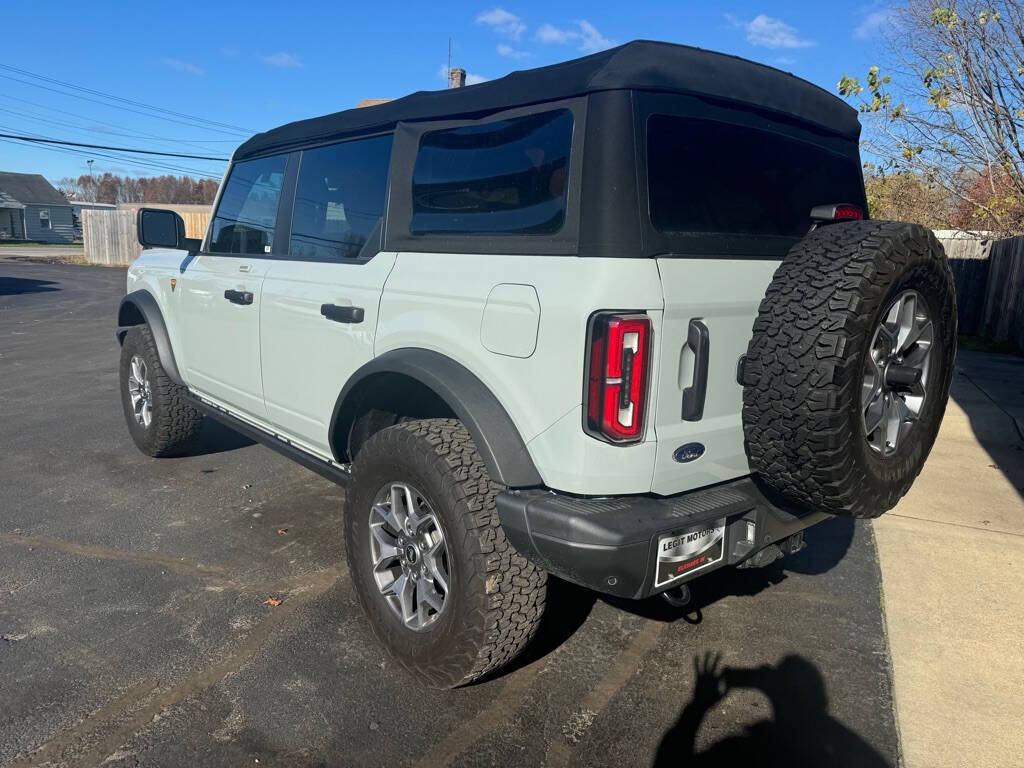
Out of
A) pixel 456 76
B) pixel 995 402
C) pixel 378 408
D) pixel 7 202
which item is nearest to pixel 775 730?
pixel 378 408

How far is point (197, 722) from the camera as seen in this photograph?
2.59 metres

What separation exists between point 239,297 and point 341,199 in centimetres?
89

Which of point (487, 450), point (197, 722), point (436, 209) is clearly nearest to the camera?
point (487, 450)

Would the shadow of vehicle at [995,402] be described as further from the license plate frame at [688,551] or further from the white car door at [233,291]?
the white car door at [233,291]

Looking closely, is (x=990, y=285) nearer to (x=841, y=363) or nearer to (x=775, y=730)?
(x=775, y=730)

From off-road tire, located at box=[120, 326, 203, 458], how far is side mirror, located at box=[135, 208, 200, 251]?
0.69 m

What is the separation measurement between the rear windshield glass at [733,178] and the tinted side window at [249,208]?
7.44 ft

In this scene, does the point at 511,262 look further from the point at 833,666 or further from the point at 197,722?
the point at 833,666

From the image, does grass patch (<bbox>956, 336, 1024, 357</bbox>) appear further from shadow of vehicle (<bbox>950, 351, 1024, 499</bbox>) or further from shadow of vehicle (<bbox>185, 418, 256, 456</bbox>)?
shadow of vehicle (<bbox>185, 418, 256, 456</bbox>)

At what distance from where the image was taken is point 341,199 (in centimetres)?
344

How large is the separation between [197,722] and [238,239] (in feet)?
8.68

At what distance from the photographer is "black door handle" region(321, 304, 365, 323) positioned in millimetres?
3061

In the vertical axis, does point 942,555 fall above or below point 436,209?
below

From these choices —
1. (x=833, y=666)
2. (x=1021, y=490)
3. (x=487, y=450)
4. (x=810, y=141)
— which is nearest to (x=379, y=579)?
(x=487, y=450)
